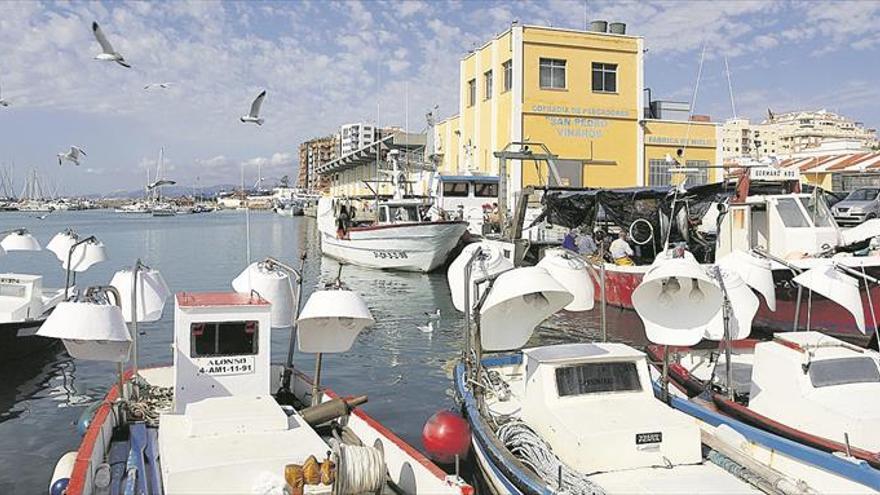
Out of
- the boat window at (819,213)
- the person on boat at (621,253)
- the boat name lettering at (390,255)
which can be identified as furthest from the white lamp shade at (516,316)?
the boat name lettering at (390,255)

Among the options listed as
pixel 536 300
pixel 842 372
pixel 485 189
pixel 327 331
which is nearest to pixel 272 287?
pixel 327 331

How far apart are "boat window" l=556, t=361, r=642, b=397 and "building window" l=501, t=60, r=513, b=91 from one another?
3150 cm

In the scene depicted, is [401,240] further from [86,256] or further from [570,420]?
[570,420]

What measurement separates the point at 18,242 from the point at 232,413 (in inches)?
449

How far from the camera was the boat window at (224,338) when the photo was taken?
997cm

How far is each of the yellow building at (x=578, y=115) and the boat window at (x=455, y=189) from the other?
2.30 feet

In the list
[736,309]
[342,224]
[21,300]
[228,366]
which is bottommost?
[228,366]

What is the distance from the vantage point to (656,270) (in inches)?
378

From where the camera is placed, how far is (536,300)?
10.6 m

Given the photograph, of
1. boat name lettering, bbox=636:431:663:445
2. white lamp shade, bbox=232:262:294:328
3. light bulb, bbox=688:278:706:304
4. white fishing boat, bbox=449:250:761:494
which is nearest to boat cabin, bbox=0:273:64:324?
white lamp shade, bbox=232:262:294:328

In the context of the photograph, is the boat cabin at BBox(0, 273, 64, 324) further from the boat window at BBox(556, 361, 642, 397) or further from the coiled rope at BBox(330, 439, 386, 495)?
the boat window at BBox(556, 361, 642, 397)

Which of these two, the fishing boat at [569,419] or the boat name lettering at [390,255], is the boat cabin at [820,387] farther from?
the boat name lettering at [390,255]

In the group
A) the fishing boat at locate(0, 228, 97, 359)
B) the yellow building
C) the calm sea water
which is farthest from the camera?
the yellow building

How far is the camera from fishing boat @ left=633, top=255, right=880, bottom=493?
854 cm
